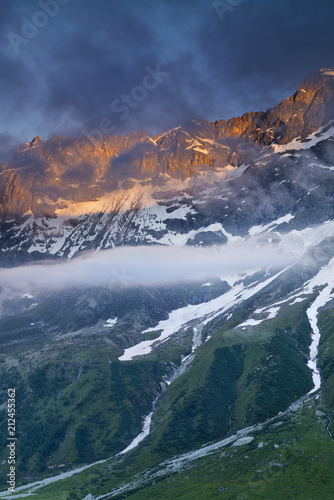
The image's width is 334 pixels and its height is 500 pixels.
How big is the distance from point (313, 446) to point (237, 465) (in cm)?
2890

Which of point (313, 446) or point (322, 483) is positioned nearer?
point (322, 483)

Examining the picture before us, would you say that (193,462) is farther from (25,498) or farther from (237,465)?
(25,498)

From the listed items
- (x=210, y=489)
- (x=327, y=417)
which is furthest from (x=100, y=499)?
(x=327, y=417)

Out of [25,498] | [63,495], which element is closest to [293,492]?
[63,495]

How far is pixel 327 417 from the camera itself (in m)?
186

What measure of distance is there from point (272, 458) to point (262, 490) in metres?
22.0

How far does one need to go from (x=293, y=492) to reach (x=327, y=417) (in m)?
60.6

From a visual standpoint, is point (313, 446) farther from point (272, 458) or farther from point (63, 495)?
point (63, 495)

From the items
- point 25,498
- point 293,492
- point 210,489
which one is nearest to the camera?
point 293,492

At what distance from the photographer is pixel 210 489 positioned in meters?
150

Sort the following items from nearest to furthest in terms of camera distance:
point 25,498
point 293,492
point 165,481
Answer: point 293,492 < point 165,481 < point 25,498

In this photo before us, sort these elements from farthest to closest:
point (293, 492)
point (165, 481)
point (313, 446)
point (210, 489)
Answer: point (165, 481) → point (313, 446) → point (210, 489) → point (293, 492)

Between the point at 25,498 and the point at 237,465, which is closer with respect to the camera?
the point at 237,465

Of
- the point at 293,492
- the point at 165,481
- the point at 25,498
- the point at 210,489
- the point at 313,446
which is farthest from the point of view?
the point at 25,498
